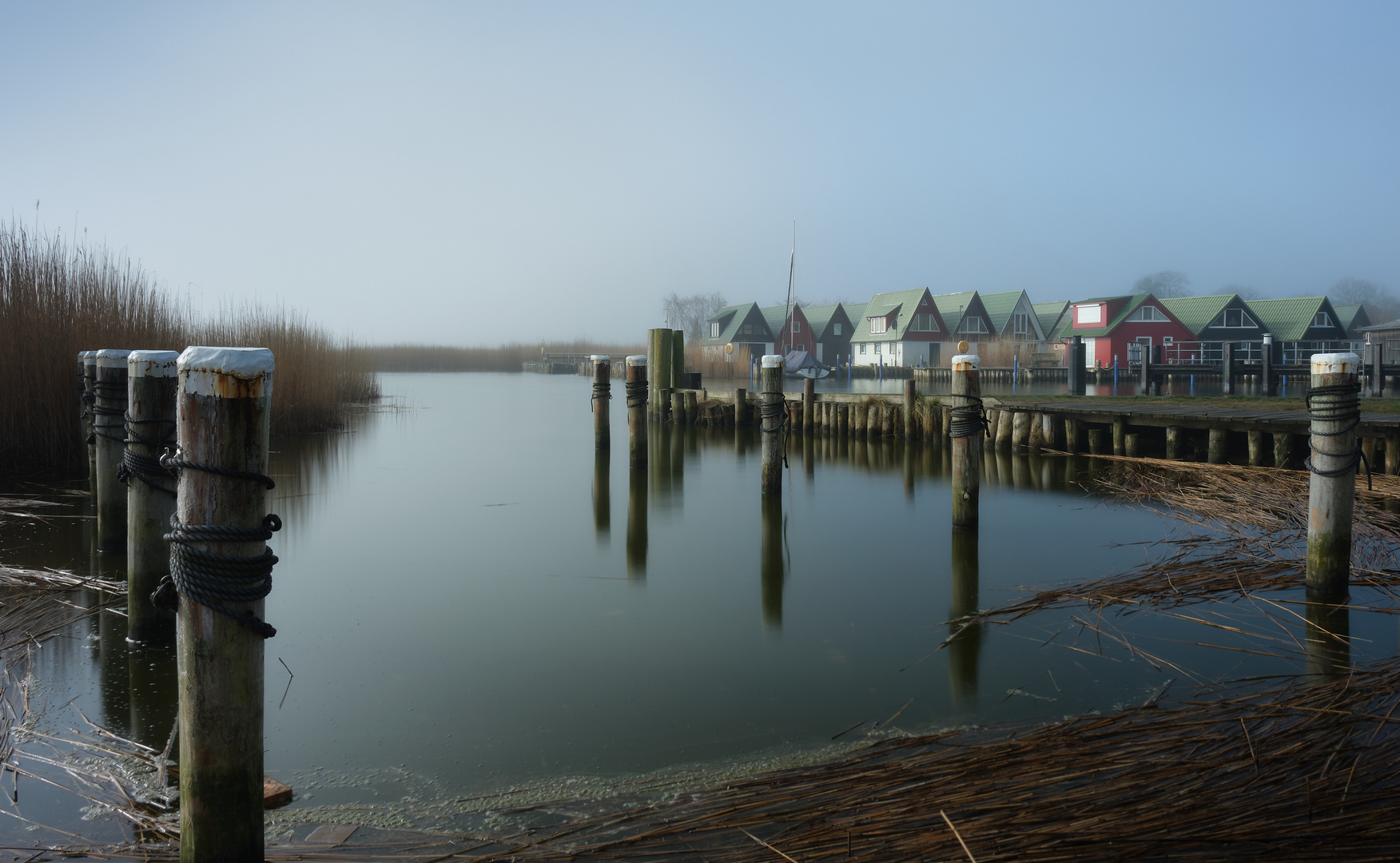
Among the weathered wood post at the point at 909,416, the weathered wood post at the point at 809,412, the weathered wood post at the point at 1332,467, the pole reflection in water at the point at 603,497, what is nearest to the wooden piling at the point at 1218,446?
the weathered wood post at the point at 909,416

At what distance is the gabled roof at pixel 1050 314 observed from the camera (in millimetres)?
61812

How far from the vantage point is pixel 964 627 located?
5.82 m

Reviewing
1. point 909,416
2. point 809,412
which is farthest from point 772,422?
point 809,412

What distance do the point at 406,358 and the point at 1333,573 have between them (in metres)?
75.9

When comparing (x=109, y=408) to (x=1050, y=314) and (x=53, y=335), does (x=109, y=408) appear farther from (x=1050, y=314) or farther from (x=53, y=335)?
(x=1050, y=314)

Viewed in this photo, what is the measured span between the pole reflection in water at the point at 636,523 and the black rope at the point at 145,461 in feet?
12.2

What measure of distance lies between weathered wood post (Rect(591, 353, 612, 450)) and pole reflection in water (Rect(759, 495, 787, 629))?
14.4 feet

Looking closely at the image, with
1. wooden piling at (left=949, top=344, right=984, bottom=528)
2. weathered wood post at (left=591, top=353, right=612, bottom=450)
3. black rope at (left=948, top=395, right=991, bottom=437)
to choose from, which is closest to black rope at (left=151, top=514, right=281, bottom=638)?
wooden piling at (left=949, top=344, right=984, bottom=528)

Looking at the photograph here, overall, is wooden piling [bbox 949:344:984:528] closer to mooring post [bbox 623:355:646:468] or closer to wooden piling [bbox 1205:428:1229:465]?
mooring post [bbox 623:355:646:468]

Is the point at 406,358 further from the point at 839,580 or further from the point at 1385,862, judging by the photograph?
the point at 1385,862

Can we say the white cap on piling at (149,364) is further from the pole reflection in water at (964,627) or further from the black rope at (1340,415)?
the black rope at (1340,415)

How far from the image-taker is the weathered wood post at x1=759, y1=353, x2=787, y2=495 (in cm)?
977

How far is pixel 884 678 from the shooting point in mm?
4914

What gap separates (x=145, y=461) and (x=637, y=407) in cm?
825
